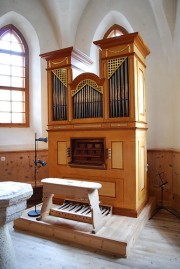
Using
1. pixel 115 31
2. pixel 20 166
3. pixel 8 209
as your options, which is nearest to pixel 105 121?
pixel 8 209

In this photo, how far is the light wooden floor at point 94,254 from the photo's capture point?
2.72 metres

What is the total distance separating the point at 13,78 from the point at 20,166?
2.14 metres

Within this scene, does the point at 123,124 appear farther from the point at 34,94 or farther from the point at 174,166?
the point at 34,94

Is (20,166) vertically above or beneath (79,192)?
above

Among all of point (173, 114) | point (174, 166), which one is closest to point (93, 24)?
point (173, 114)

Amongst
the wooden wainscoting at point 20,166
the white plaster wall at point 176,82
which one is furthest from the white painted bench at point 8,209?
the white plaster wall at point 176,82

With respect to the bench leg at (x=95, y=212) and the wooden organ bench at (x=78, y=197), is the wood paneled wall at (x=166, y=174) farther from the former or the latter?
the bench leg at (x=95, y=212)

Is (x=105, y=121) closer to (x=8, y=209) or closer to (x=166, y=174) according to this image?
(x=166, y=174)

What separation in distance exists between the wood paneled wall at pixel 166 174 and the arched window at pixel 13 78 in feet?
10.3

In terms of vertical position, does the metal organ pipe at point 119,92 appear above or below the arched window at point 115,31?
below

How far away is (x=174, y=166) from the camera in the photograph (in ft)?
15.4

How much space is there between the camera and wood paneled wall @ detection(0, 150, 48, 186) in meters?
5.12

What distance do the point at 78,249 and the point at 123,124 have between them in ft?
6.62

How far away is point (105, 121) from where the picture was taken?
4008 mm
